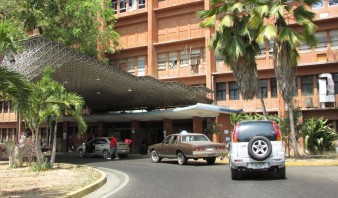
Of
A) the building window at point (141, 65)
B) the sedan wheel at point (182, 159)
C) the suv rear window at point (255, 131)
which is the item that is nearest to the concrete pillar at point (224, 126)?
the building window at point (141, 65)

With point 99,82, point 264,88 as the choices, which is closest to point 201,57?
point 264,88

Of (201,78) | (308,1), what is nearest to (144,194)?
(308,1)

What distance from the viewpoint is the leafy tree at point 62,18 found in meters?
29.9

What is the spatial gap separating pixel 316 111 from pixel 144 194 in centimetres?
2428

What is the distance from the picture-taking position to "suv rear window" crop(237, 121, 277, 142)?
12734 mm

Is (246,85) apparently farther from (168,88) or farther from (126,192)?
(126,192)

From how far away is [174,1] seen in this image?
38.8 m

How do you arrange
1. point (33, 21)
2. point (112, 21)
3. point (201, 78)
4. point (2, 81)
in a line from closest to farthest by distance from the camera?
1. point (2, 81)
2. point (33, 21)
3. point (201, 78)
4. point (112, 21)

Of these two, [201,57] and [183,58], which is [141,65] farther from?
[201,57]

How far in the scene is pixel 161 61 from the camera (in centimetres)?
3956

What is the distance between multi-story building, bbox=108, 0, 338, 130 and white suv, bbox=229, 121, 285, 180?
762 inches

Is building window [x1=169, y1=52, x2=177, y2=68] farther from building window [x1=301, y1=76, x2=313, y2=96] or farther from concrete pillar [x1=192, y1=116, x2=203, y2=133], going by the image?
building window [x1=301, y1=76, x2=313, y2=96]

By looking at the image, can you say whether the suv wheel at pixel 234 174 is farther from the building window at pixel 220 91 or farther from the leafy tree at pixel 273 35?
A: the building window at pixel 220 91

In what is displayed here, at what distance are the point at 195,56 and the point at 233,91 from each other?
5.07 meters
